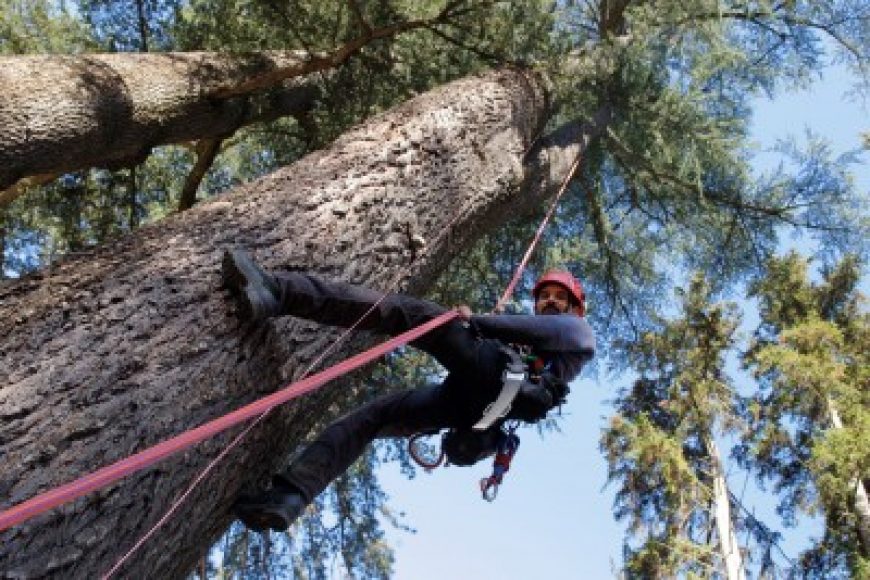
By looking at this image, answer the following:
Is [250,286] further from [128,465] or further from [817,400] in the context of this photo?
[817,400]

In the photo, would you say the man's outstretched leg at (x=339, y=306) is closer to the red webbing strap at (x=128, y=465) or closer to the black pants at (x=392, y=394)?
the black pants at (x=392, y=394)

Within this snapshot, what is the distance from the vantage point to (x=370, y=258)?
384cm

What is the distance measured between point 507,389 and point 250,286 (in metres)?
1.09

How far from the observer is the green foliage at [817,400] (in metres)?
11.3

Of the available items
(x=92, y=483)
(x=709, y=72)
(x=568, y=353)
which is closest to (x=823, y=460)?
(x=709, y=72)

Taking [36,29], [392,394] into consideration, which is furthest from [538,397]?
[36,29]

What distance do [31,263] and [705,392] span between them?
31.4ft

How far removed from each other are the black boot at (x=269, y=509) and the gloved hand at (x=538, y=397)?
1036 mm

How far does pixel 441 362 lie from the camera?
3.57 m

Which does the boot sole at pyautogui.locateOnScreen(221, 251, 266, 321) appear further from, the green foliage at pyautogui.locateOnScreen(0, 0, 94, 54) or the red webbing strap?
the green foliage at pyautogui.locateOnScreen(0, 0, 94, 54)

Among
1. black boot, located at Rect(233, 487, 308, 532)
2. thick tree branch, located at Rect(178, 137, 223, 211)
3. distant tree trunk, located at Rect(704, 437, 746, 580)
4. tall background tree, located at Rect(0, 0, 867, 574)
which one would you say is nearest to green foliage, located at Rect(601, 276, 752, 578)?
distant tree trunk, located at Rect(704, 437, 746, 580)

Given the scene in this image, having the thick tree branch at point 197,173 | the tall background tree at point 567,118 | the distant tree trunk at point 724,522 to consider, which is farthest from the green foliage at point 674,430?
the thick tree branch at point 197,173

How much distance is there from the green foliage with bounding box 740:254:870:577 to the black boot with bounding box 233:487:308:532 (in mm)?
8979

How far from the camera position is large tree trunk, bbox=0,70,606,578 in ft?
7.60
